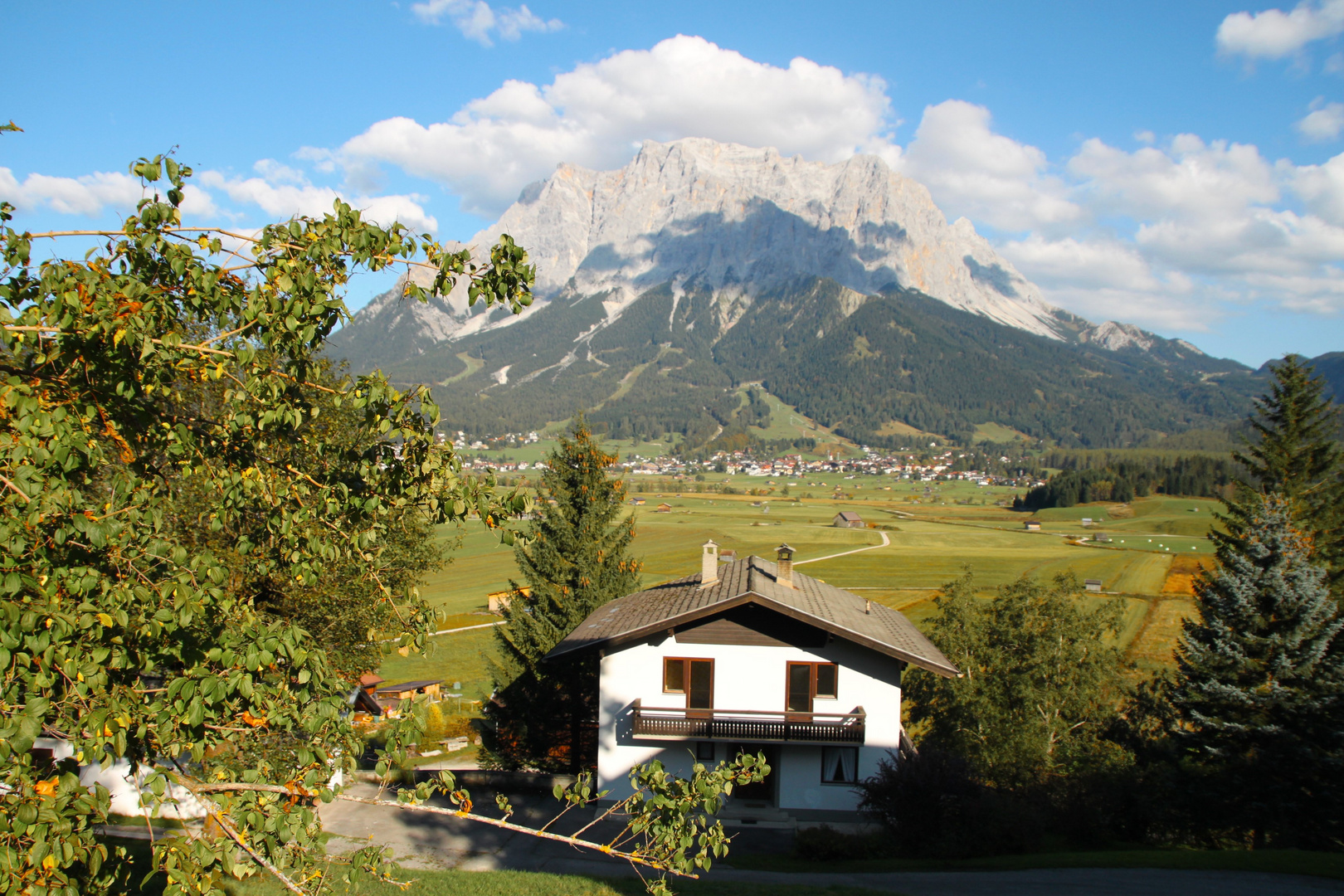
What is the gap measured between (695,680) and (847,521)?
115121 millimetres

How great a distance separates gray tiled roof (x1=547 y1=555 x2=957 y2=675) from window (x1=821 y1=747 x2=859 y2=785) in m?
3.03

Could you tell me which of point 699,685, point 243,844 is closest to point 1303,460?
point 699,685

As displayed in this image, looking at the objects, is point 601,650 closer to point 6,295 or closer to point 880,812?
point 880,812

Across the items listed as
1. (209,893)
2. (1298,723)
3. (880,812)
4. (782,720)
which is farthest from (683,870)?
(1298,723)

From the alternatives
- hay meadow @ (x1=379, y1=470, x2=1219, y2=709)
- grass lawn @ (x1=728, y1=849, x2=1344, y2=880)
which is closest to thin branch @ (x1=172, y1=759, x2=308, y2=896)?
grass lawn @ (x1=728, y1=849, x2=1344, y2=880)

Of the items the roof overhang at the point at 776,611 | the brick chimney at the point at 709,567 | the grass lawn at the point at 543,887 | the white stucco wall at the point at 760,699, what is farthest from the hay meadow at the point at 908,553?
the grass lawn at the point at 543,887

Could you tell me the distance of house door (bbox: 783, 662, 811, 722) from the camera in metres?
22.0

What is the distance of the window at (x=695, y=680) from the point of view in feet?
72.7

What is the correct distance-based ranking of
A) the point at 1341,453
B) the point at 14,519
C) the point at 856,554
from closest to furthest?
the point at 14,519 < the point at 1341,453 < the point at 856,554

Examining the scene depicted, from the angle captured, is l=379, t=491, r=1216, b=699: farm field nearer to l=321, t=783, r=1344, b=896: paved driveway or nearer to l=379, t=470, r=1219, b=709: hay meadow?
l=379, t=470, r=1219, b=709: hay meadow

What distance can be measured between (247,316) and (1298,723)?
78.0 ft

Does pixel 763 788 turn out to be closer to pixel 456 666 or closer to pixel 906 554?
pixel 456 666

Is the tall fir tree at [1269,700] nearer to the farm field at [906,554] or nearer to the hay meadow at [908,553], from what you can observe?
the hay meadow at [908,553]

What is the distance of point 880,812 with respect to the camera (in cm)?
1909
